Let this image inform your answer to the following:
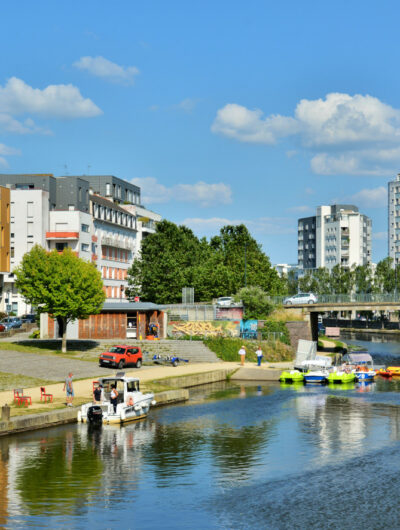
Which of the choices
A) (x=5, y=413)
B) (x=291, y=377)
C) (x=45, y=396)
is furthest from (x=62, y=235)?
(x=5, y=413)

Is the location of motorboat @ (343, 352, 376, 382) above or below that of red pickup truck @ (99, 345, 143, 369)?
below

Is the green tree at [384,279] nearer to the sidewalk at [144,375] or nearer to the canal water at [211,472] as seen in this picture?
the sidewalk at [144,375]

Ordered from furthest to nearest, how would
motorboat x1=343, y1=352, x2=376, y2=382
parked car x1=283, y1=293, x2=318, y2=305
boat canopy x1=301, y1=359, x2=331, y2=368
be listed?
parked car x1=283, y1=293, x2=318, y2=305 → boat canopy x1=301, y1=359, x2=331, y2=368 → motorboat x1=343, y1=352, x2=376, y2=382

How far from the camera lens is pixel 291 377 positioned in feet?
229

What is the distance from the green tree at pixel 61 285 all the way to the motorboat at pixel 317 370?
815 inches

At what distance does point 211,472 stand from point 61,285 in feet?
136

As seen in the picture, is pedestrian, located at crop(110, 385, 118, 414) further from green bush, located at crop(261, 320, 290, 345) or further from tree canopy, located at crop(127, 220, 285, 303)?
tree canopy, located at crop(127, 220, 285, 303)

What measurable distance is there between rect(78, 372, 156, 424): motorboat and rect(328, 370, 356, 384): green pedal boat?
2457 centimetres

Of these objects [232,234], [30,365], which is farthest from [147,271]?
[30,365]

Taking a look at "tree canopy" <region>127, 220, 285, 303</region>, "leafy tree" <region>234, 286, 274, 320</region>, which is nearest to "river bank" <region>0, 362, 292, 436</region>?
"leafy tree" <region>234, 286, 274, 320</region>

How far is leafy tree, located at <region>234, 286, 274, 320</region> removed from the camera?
322 ft

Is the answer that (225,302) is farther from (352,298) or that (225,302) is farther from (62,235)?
(62,235)

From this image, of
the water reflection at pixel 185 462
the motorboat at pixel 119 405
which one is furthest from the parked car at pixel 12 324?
the motorboat at pixel 119 405

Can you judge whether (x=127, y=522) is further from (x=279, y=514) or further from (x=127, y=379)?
(x=127, y=379)
